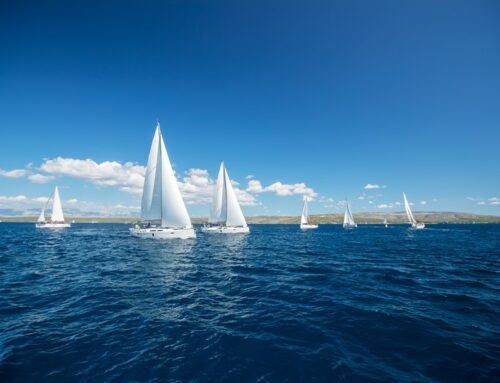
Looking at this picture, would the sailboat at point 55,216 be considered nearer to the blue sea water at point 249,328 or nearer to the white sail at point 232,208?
the white sail at point 232,208

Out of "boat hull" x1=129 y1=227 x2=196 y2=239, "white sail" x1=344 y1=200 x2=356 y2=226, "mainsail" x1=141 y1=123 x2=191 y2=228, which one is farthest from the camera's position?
"white sail" x1=344 y1=200 x2=356 y2=226

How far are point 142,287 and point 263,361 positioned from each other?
12.2 metres

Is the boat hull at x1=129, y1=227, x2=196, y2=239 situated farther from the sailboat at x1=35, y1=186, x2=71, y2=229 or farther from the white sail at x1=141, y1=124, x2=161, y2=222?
the sailboat at x1=35, y1=186, x2=71, y2=229

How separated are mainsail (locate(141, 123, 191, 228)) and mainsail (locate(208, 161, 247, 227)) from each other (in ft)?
72.3

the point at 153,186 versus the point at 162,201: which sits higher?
the point at 153,186

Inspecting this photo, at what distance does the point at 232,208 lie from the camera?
7419 centimetres

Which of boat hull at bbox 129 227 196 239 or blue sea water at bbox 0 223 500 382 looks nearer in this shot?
blue sea water at bbox 0 223 500 382

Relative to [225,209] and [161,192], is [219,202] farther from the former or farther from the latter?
[161,192]

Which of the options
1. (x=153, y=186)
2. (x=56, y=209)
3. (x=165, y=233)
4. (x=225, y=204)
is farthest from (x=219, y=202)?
(x=56, y=209)

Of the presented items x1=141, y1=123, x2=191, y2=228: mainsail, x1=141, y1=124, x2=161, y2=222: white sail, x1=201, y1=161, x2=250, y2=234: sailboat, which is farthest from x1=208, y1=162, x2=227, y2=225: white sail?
x1=141, y1=124, x2=161, y2=222: white sail

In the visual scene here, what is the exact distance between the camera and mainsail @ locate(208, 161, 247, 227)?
73375 millimetres

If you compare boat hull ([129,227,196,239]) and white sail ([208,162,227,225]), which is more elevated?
white sail ([208,162,227,225])

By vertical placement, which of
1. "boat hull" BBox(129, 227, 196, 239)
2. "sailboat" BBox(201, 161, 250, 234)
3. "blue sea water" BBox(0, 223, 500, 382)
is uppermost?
"sailboat" BBox(201, 161, 250, 234)

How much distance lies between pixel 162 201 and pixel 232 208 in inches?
1045
